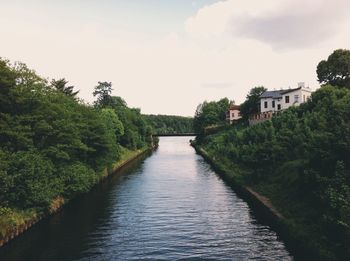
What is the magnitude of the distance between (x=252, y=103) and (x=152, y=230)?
87862mm

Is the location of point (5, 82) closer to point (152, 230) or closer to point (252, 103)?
point (152, 230)

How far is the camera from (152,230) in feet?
104

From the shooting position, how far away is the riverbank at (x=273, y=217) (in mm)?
24164

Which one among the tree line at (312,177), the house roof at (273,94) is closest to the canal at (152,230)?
the tree line at (312,177)

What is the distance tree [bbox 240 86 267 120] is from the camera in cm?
11355

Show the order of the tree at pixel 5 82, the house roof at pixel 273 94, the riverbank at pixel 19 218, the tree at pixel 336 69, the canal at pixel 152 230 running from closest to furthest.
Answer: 1. the canal at pixel 152 230
2. the riverbank at pixel 19 218
3. the tree at pixel 5 82
4. the tree at pixel 336 69
5. the house roof at pixel 273 94

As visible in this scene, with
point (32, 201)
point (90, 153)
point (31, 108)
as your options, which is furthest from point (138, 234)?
point (90, 153)

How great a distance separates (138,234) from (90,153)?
26.5 metres

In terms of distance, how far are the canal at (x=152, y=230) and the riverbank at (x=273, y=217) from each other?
720 mm

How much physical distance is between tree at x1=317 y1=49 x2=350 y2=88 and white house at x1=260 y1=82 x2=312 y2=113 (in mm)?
5280

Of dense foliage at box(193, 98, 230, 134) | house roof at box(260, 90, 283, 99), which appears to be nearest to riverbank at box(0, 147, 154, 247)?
house roof at box(260, 90, 283, 99)

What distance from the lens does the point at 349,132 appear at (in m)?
27.6

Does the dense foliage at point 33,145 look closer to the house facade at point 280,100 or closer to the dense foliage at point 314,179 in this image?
the dense foliage at point 314,179

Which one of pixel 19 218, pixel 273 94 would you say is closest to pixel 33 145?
pixel 19 218
